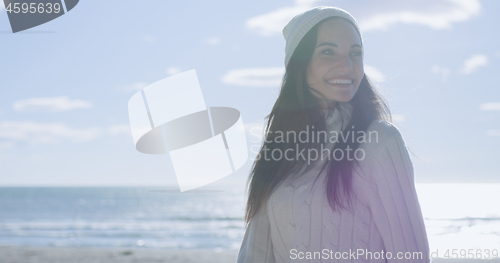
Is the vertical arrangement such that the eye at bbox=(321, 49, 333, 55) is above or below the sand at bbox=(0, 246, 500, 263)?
above

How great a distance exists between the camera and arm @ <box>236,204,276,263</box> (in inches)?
79.0

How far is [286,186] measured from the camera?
76.7 inches

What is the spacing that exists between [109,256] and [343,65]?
11.7 meters

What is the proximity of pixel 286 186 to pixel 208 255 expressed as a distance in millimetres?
11223

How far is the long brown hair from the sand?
973 centimetres

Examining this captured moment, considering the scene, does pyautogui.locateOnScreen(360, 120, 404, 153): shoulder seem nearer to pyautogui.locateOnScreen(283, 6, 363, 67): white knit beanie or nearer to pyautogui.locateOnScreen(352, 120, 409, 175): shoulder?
pyautogui.locateOnScreen(352, 120, 409, 175): shoulder

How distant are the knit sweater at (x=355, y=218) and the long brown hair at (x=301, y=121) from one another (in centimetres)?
5

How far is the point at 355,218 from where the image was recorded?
176 centimetres

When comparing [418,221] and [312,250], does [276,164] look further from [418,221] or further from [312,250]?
[418,221]

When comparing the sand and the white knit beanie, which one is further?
A: the sand

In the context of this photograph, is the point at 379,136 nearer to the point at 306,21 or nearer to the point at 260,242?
the point at 306,21

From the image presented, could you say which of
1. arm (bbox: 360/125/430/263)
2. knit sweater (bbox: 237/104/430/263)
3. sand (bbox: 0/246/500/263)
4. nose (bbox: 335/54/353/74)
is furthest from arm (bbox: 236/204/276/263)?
sand (bbox: 0/246/500/263)

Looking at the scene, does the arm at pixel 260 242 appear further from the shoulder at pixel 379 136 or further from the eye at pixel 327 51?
the eye at pixel 327 51

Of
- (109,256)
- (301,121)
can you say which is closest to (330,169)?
(301,121)
